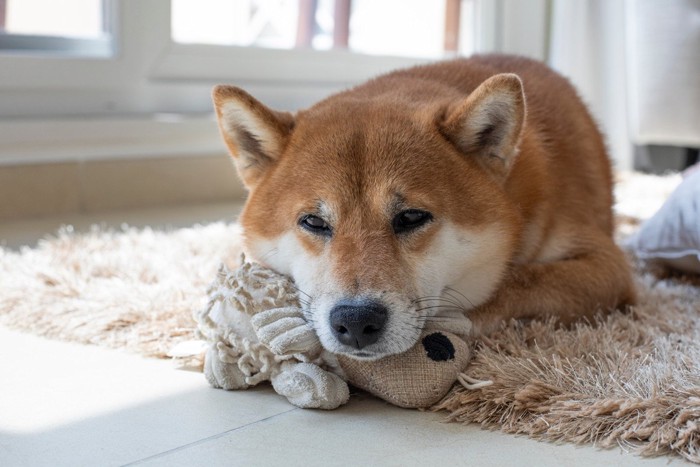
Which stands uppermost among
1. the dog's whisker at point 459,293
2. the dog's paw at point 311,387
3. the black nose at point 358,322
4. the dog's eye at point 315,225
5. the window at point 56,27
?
the window at point 56,27

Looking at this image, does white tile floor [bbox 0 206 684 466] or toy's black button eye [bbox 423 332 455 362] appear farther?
toy's black button eye [bbox 423 332 455 362]

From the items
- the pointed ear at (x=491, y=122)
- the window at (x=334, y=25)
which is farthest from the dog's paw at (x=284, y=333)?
the window at (x=334, y=25)

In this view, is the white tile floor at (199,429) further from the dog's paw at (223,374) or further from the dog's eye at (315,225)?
the dog's eye at (315,225)

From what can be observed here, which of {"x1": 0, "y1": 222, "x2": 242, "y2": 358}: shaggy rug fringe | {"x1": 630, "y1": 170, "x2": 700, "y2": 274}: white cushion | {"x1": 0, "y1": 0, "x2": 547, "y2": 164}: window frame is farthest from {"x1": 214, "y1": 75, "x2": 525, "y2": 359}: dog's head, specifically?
{"x1": 0, "y1": 0, "x2": 547, "y2": 164}: window frame

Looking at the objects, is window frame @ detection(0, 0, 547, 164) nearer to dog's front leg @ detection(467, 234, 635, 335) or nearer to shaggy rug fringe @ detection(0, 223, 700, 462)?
shaggy rug fringe @ detection(0, 223, 700, 462)

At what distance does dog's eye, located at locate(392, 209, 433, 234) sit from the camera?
4.79ft

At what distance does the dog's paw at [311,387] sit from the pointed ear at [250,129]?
18.2 inches

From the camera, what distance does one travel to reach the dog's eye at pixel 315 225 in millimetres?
1485

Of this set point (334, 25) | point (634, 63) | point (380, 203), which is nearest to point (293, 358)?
point (380, 203)

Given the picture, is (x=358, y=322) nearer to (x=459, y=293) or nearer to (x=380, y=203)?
(x=380, y=203)

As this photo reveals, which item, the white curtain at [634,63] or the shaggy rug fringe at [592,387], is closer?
the shaggy rug fringe at [592,387]

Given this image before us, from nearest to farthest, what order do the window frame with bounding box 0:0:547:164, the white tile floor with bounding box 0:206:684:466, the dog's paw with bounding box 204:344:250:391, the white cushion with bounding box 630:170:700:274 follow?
the white tile floor with bounding box 0:206:684:466, the dog's paw with bounding box 204:344:250:391, the white cushion with bounding box 630:170:700:274, the window frame with bounding box 0:0:547:164

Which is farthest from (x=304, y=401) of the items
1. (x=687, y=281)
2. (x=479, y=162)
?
(x=687, y=281)

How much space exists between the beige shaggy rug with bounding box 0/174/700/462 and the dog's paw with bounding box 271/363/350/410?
0.18 meters
